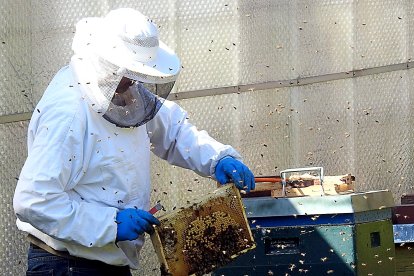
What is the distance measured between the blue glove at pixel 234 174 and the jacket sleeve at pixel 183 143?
0.05 m

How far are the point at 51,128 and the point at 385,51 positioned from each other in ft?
10.1

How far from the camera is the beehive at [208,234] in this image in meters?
3.73

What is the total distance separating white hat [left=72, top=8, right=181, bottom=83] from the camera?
3.61 m

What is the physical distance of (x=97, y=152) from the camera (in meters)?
3.61

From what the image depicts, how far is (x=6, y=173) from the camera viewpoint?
5234 millimetres

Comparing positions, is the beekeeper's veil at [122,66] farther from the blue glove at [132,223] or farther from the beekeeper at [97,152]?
the blue glove at [132,223]

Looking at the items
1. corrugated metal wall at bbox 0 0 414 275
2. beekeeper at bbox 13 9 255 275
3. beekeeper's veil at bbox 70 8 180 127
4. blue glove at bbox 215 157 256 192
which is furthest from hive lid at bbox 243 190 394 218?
corrugated metal wall at bbox 0 0 414 275

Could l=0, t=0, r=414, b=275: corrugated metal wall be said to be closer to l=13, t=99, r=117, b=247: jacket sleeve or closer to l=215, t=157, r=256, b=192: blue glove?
l=215, t=157, r=256, b=192: blue glove

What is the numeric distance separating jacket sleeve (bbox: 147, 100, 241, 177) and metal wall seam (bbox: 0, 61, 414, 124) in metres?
1.34

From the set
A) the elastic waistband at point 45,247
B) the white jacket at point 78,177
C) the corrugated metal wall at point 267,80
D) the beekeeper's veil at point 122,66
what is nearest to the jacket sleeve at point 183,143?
the white jacket at point 78,177

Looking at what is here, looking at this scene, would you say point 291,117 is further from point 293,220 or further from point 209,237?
point 209,237

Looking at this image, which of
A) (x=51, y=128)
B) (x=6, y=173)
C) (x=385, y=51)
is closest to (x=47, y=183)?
(x=51, y=128)

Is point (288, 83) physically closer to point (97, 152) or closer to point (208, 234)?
point (208, 234)

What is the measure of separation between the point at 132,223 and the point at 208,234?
1.41 feet
